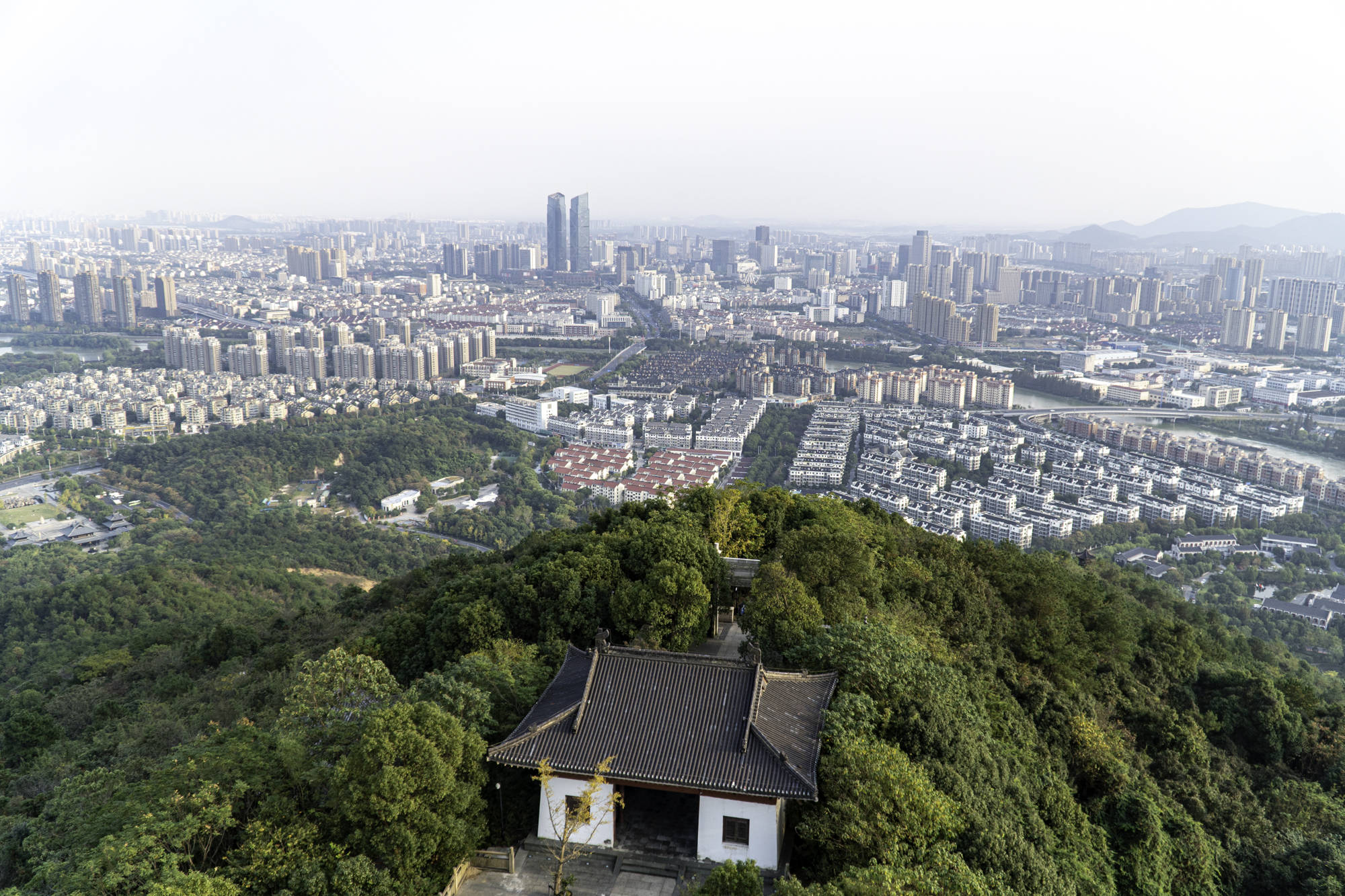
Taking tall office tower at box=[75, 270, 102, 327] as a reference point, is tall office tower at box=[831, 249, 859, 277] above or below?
above

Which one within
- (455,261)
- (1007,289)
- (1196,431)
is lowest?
(1196,431)

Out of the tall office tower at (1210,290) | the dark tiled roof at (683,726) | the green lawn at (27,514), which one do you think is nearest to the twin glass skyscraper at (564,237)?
the tall office tower at (1210,290)

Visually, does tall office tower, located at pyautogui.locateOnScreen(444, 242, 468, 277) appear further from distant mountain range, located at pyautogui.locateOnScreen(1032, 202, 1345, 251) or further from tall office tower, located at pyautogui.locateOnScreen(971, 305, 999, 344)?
distant mountain range, located at pyautogui.locateOnScreen(1032, 202, 1345, 251)

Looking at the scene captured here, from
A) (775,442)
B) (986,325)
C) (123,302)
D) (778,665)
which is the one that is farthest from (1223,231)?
(778,665)

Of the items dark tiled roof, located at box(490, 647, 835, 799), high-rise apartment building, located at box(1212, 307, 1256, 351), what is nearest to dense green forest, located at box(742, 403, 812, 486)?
dark tiled roof, located at box(490, 647, 835, 799)

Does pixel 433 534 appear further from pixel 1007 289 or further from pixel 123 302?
pixel 1007 289
